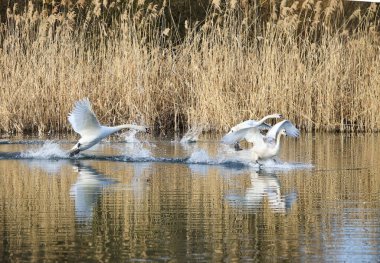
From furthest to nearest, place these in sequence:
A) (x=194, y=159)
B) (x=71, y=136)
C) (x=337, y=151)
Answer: (x=71, y=136) → (x=337, y=151) → (x=194, y=159)

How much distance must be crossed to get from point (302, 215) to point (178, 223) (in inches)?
48.6

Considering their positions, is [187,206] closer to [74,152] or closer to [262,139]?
[262,139]

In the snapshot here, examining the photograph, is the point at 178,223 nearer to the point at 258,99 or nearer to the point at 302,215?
the point at 302,215

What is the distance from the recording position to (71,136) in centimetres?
1880

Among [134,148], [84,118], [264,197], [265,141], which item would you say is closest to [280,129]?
[265,141]

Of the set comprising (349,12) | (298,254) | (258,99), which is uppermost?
(349,12)

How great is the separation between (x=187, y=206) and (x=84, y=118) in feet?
17.6

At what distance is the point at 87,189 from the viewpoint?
11.0 metres

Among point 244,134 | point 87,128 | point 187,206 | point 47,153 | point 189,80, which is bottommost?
point 187,206

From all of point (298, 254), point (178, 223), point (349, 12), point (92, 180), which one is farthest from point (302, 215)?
point (349, 12)

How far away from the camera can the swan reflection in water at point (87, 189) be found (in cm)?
925

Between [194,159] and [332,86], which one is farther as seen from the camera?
[332,86]

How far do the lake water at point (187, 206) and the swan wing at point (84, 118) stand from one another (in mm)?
478

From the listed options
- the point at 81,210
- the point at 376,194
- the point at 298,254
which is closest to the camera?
the point at 298,254
